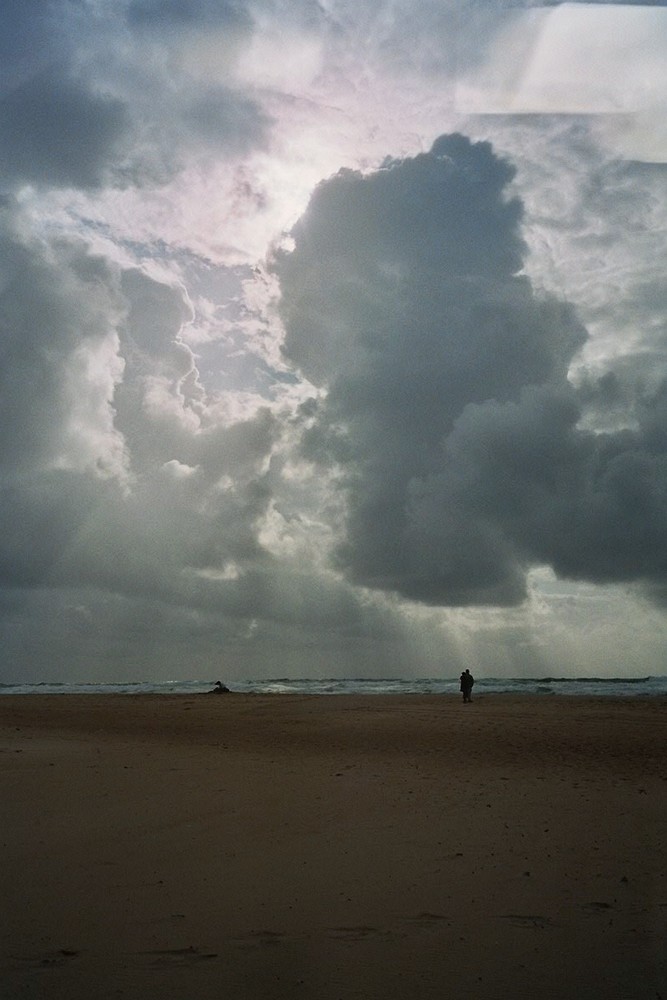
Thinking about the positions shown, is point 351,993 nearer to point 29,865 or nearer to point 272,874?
point 272,874

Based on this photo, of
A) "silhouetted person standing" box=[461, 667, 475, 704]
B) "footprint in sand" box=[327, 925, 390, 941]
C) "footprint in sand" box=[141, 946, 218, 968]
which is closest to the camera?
"footprint in sand" box=[141, 946, 218, 968]

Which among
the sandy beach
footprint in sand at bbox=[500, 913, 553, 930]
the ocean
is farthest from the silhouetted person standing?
footprint in sand at bbox=[500, 913, 553, 930]

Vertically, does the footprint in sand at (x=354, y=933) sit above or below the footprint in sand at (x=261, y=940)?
below

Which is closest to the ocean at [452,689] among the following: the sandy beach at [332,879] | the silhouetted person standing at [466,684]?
the silhouetted person standing at [466,684]

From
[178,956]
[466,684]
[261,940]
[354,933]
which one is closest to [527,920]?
[354,933]

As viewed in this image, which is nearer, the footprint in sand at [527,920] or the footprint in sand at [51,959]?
the footprint in sand at [51,959]

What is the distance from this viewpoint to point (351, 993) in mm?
5816

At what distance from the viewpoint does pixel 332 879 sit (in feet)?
27.4

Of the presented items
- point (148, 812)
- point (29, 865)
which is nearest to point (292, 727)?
point (148, 812)

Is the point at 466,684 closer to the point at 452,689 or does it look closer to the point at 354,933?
the point at 452,689

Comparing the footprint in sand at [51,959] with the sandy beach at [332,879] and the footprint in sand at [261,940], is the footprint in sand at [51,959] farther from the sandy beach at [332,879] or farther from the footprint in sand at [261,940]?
the footprint in sand at [261,940]

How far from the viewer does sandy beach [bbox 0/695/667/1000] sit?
612 cm

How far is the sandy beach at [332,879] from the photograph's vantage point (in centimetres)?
612

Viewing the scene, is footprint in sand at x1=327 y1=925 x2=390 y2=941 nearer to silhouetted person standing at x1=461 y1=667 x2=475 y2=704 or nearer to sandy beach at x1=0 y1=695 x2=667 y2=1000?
sandy beach at x1=0 y1=695 x2=667 y2=1000
